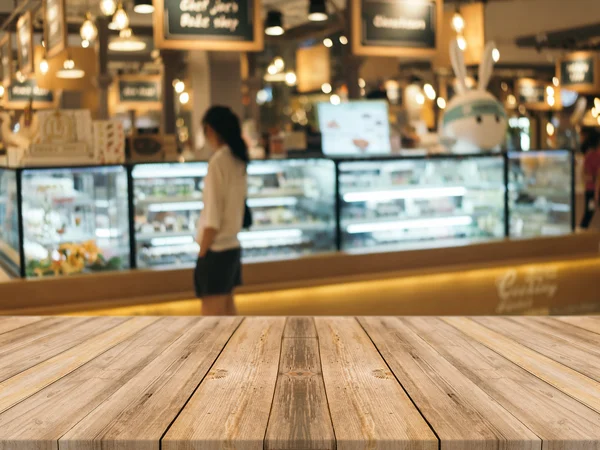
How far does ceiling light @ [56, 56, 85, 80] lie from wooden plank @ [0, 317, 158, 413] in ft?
29.0

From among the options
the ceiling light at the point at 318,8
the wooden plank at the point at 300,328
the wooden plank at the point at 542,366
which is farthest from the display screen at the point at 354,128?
the wooden plank at the point at 542,366

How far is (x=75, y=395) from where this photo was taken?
4.91 feet

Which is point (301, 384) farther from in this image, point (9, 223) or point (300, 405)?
point (9, 223)

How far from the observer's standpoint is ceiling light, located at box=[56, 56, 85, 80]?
10305 millimetres

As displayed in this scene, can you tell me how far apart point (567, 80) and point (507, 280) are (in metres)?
8.32

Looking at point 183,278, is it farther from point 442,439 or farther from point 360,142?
point 442,439

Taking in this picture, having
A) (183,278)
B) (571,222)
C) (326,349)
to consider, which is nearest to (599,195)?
(571,222)

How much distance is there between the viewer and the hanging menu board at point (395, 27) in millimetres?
6480

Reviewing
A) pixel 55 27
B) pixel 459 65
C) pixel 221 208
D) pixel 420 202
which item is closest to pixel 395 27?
pixel 459 65

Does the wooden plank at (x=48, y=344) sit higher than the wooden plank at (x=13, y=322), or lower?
lower

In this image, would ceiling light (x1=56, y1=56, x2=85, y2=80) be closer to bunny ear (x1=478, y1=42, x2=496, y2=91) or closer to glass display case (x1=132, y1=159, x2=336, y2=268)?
glass display case (x1=132, y1=159, x2=336, y2=268)

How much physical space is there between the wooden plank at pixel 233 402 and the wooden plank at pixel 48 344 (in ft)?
1.36

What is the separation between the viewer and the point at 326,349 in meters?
1.88

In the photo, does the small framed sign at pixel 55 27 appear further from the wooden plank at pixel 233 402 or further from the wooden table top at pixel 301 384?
the wooden plank at pixel 233 402
